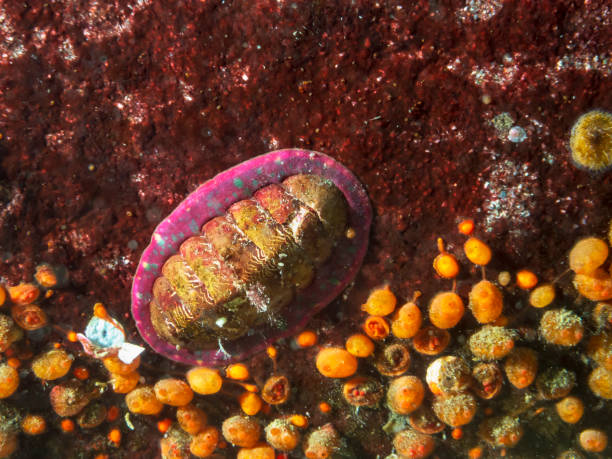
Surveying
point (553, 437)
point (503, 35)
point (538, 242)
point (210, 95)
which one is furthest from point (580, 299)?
point (210, 95)

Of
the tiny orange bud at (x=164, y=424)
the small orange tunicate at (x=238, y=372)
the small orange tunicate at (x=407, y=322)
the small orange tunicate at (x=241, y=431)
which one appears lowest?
the tiny orange bud at (x=164, y=424)

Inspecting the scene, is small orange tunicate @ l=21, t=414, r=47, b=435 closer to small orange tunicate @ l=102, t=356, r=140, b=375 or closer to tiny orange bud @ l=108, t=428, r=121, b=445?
tiny orange bud @ l=108, t=428, r=121, b=445

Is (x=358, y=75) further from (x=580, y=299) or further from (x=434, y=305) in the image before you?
(x=580, y=299)

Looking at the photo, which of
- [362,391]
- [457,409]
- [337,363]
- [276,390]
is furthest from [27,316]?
[457,409]

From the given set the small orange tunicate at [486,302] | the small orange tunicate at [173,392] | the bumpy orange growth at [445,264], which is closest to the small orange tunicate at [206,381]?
the small orange tunicate at [173,392]

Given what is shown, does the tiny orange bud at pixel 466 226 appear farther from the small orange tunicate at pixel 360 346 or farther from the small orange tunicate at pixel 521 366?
the small orange tunicate at pixel 360 346

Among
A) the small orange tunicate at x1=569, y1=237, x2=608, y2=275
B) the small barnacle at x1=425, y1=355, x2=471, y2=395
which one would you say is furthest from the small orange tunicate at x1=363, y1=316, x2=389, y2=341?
the small orange tunicate at x1=569, y1=237, x2=608, y2=275
